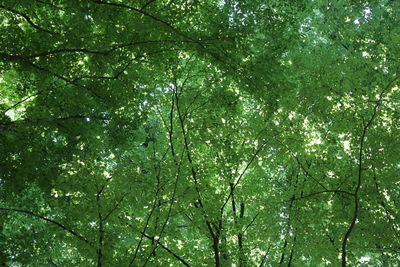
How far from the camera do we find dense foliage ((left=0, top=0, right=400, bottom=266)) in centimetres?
454

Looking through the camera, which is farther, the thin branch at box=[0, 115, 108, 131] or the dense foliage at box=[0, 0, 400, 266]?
the thin branch at box=[0, 115, 108, 131]

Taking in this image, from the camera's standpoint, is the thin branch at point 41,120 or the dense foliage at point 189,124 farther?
the thin branch at point 41,120

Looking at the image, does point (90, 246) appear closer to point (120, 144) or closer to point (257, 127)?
point (120, 144)

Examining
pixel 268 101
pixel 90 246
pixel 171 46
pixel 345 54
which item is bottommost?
pixel 90 246

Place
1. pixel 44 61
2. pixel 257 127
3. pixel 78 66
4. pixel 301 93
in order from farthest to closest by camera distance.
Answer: pixel 257 127 < pixel 301 93 < pixel 78 66 < pixel 44 61

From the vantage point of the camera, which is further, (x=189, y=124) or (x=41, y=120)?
(x=189, y=124)

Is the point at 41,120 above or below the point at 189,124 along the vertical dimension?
below

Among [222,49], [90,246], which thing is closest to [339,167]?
[222,49]

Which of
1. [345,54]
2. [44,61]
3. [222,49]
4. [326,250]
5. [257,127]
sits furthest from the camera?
[345,54]

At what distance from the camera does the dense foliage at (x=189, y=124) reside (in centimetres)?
454

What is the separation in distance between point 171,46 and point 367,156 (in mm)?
4851

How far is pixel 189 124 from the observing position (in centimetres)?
697

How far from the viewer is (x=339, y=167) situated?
23.8ft

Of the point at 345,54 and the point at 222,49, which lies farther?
the point at 345,54
